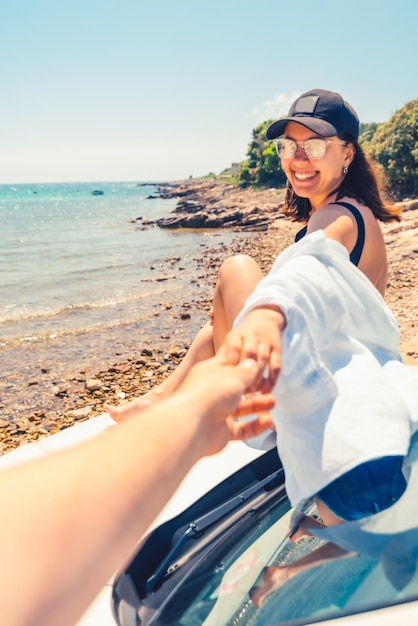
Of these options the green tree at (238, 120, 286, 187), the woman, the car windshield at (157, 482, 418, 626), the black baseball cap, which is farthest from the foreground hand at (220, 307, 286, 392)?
the green tree at (238, 120, 286, 187)

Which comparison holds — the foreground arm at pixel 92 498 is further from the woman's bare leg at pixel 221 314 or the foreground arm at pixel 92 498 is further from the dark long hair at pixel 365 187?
the dark long hair at pixel 365 187

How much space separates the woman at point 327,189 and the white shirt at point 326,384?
0.77 meters

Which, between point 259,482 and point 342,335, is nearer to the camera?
point 342,335

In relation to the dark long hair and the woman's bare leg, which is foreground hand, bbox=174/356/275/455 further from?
the dark long hair

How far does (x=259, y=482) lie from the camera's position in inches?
74.4

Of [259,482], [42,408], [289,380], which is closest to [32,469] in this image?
[289,380]

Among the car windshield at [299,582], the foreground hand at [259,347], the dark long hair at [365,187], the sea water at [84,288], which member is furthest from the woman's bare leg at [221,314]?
the sea water at [84,288]

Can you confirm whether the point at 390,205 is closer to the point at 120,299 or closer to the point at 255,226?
the point at 120,299

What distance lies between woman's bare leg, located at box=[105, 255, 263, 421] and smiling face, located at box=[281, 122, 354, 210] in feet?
1.38

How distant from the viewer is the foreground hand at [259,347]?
1041 mm

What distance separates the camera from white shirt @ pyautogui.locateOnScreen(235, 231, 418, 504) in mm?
1205

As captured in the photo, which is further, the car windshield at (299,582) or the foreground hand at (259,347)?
the car windshield at (299,582)

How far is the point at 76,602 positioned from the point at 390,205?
7.21 feet

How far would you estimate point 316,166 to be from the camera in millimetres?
2316
